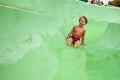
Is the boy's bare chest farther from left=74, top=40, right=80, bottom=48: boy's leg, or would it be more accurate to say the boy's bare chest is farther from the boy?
left=74, top=40, right=80, bottom=48: boy's leg

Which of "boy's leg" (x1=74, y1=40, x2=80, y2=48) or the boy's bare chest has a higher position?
the boy's bare chest

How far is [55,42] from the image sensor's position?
2998 mm

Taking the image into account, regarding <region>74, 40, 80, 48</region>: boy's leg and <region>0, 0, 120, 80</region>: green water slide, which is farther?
<region>74, 40, 80, 48</region>: boy's leg

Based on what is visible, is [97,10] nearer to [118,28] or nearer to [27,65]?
[118,28]

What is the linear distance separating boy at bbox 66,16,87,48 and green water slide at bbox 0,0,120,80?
2.0 inches

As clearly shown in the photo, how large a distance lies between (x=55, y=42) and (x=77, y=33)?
0.31m

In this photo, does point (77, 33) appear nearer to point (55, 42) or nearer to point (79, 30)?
point (79, 30)

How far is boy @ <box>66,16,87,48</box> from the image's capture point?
305 centimetres

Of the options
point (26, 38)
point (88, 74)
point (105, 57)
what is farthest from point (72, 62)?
point (26, 38)

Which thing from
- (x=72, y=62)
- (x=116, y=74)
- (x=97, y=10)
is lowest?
(x=116, y=74)

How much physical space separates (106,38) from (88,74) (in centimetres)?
53

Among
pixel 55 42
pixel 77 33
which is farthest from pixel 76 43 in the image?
pixel 55 42

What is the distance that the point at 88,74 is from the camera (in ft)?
10.0

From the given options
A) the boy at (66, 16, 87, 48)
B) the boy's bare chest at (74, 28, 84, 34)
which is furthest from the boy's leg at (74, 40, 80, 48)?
the boy's bare chest at (74, 28, 84, 34)
